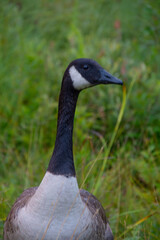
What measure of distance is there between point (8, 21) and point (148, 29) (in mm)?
2197

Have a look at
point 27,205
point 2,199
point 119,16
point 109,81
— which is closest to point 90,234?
point 27,205

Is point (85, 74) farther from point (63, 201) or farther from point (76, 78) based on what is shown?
point (63, 201)

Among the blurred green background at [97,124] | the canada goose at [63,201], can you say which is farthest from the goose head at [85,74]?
the blurred green background at [97,124]

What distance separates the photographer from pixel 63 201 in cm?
223

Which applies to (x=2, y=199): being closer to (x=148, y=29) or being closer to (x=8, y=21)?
(x=148, y=29)

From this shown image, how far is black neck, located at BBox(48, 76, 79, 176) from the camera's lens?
232 cm

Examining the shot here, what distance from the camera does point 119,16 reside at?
6715 millimetres

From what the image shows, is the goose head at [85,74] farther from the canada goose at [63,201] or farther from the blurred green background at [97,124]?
the blurred green background at [97,124]

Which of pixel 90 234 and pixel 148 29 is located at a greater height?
pixel 148 29

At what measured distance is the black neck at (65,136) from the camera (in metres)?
2.32

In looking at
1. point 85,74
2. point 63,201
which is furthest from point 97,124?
point 63,201

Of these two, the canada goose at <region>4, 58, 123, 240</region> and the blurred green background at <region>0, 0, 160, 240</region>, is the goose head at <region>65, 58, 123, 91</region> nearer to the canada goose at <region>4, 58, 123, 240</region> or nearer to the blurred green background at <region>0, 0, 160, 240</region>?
the canada goose at <region>4, 58, 123, 240</region>

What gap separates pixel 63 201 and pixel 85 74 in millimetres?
861

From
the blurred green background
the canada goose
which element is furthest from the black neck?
the blurred green background
